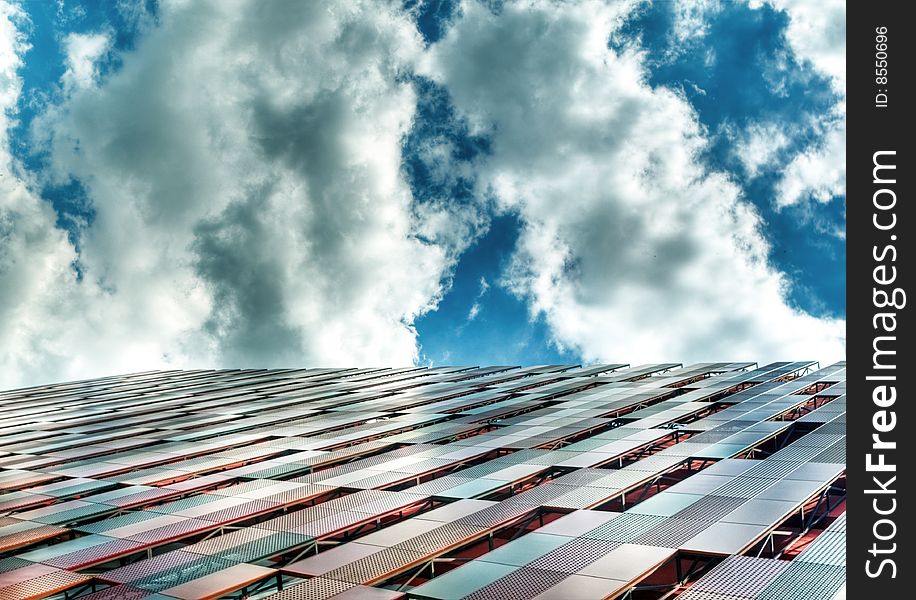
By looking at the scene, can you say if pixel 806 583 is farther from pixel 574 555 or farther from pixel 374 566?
pixel 374 566

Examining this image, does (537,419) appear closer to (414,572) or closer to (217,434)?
(217,434)

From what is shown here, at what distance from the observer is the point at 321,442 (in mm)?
32969

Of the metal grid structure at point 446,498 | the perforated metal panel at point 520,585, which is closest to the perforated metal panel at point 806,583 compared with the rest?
the metal grid structure at point 446,498

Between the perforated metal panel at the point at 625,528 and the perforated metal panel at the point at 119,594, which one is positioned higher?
the perforated metal panel at the point at 625,528

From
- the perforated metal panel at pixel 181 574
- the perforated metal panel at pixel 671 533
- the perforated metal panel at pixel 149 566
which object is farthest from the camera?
the perforated metal panel at pixel 671 533

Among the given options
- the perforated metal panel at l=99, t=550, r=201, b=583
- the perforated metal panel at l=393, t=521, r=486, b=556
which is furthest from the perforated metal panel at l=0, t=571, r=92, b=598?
the perforated metal panel at l=393, t=521, r=486, b=556

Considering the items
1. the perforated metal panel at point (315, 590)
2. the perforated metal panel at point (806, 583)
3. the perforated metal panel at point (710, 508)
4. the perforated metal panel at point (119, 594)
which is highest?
the perforated metal panel at point (710, 508)

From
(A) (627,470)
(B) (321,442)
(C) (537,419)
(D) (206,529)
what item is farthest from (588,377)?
(D) (206,529)

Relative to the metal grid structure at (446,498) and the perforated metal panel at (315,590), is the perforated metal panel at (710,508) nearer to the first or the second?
the metal grid structure at (446,498)

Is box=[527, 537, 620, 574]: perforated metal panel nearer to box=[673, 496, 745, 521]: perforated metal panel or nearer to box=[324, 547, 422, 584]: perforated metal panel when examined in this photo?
box=[324, 547, 422, 584]: perforated metal panel

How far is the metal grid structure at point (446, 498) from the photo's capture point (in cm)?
1580

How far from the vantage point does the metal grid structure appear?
1580cm

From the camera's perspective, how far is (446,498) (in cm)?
2231

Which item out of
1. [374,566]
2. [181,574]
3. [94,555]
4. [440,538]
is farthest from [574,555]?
[94,555]
